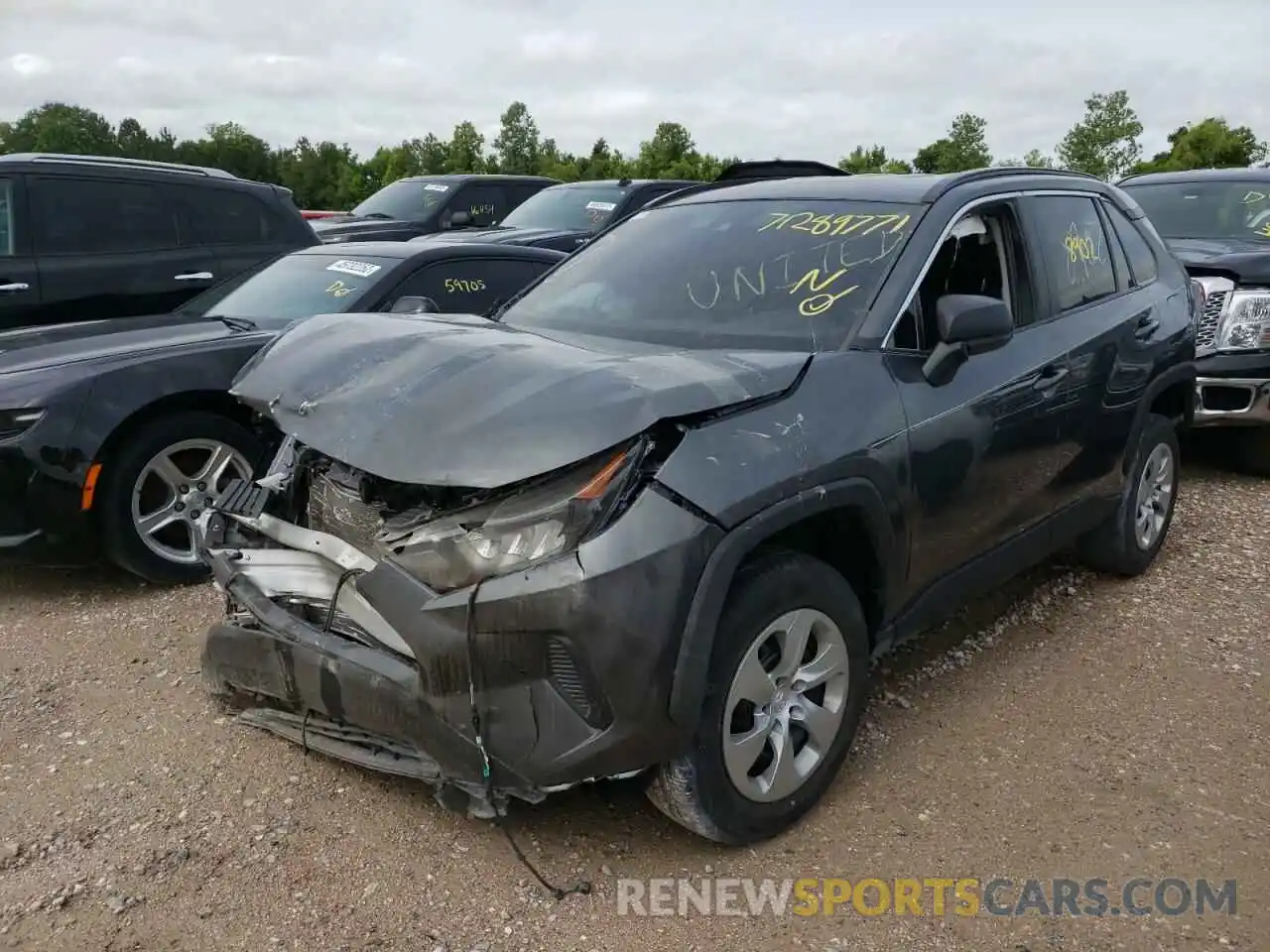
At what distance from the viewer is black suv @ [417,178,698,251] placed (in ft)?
31.4

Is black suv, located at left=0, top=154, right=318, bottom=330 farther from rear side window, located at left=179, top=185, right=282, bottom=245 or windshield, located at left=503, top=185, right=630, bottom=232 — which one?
windshield, located at left=503, top=185, right=630, bottom=232

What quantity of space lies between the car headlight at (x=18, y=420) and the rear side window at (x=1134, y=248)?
4463 mm

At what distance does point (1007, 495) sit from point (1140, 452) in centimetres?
137

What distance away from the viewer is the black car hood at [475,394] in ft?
8.05

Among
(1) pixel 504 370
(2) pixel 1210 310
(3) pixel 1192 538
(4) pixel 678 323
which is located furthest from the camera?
(2) pixel 1210 310

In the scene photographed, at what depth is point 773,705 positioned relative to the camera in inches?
110

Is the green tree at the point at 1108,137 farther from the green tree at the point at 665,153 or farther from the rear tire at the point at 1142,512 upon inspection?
the rear tire at the point at 1142,512

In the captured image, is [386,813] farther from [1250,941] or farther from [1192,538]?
[1192,538]

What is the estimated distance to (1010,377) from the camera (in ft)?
11.7

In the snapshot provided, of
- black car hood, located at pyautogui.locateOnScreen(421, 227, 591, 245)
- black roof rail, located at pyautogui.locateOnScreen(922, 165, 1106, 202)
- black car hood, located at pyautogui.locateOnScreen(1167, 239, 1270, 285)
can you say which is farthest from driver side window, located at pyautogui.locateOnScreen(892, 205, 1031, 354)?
black car hood, located at pyautogui.locateOnScreen(421, 227, 591, 245)

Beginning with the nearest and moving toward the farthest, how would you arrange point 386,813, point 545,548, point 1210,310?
point 545,548, point 386,813, point 1210,310

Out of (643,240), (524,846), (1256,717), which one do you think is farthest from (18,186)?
(1256,717)
